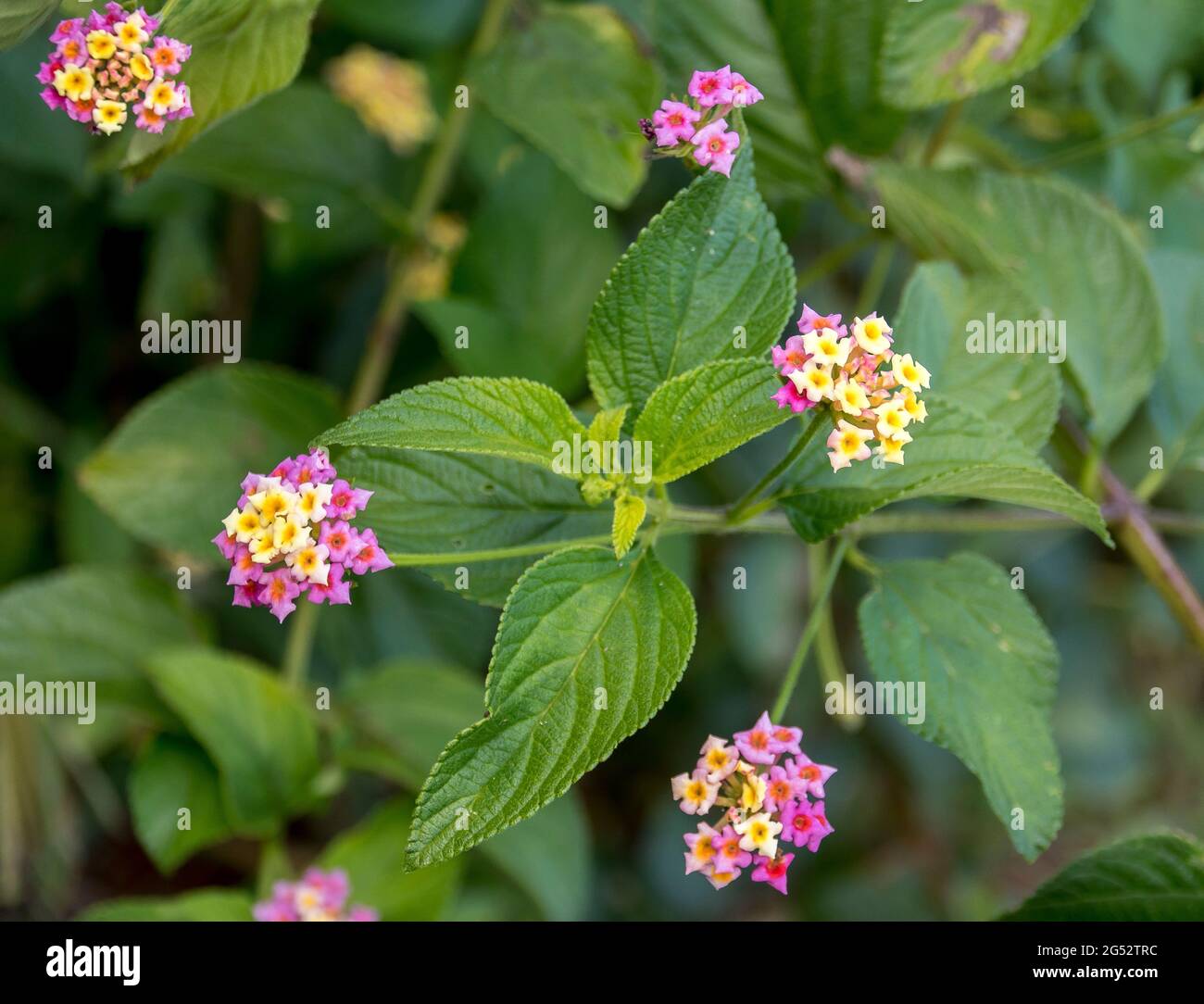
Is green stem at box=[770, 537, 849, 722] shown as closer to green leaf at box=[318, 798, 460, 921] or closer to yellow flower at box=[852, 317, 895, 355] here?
yellow flower at box=[852, 317, 895, 355]

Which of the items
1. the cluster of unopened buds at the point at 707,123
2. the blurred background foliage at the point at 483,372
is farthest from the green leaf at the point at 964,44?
the cluster of unopened buds at the point at 707,123

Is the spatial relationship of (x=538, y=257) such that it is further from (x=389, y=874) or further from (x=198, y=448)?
(x=389, y=874)

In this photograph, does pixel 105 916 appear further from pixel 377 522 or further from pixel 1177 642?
pixel 1177 642

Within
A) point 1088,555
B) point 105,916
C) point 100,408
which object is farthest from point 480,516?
point 1088,555

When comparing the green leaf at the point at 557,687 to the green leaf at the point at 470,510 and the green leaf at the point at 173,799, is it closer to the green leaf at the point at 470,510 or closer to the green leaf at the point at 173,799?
the green leaf at the point at 470,510

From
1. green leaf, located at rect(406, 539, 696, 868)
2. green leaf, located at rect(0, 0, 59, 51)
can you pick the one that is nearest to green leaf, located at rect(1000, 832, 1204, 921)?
green leaf, located at rect(406, 539, 696, 868)
